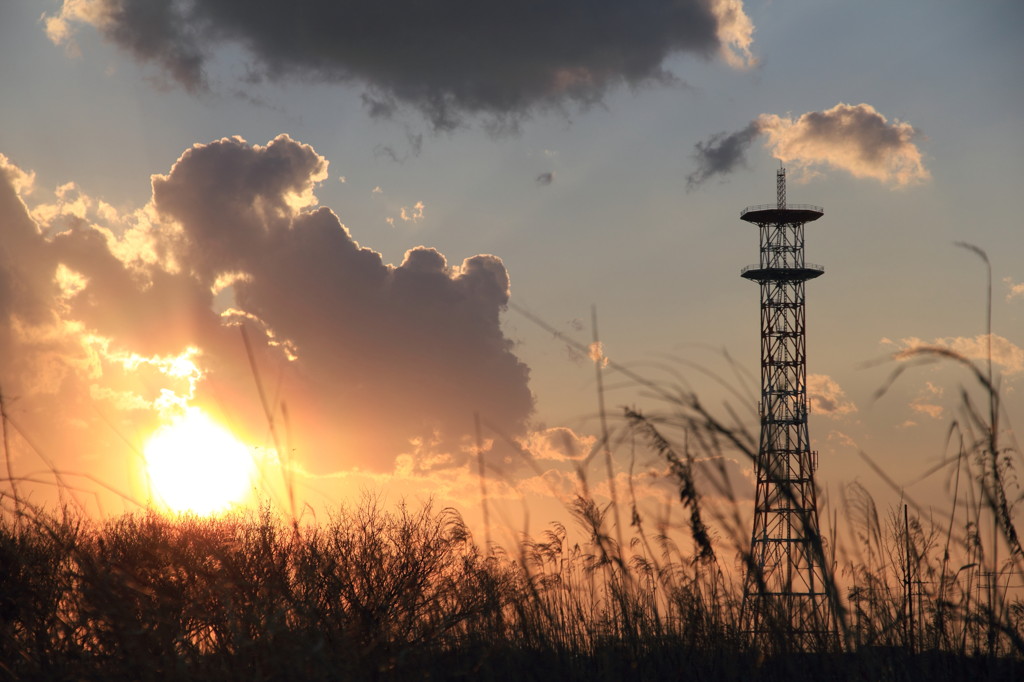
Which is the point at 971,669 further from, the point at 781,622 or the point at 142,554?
the point at 142,554

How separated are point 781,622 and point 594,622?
59.0 inches

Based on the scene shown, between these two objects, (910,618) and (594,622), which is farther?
(594,622)

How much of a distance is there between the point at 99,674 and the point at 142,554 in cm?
1959

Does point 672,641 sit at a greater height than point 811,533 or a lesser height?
lesser

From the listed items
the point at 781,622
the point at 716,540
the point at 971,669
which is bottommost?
the point at 971,669

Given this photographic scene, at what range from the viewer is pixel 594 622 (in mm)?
6270

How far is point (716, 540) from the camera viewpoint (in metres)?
5.07

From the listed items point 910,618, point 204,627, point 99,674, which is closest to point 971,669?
point 910,618

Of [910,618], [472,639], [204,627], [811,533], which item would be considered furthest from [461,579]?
[811,533]

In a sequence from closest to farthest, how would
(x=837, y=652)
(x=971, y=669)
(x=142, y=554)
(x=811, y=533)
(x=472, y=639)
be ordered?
(x=811, y=533), (x=837, y=652), (x=971, y=669), (x=472, y=639), (x=142, y=554)

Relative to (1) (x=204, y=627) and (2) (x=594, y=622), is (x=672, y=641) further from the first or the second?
(1) (x=204, y=627)

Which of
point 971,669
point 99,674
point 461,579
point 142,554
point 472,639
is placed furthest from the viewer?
point 142,554

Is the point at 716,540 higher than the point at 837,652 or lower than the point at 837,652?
higher

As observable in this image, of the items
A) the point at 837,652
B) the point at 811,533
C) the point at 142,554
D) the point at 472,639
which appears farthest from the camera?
the point at 142,554
